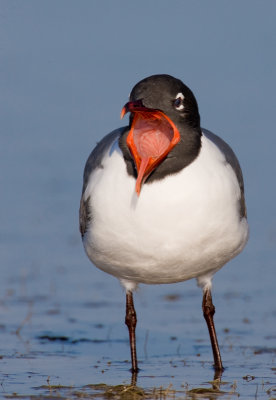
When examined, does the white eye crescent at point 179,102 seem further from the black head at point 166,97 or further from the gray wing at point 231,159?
the gray wing at point 231,159

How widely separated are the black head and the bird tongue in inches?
3.6

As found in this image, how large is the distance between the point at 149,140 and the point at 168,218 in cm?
59

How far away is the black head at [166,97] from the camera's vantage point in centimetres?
722

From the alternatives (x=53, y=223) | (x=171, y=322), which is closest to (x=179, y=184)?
(x=171, y=322)

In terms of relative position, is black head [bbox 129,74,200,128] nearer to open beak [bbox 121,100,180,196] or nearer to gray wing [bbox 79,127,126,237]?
open beak [bbox 121,100,180,196]

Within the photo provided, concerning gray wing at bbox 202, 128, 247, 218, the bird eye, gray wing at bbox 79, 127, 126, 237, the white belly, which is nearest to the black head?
the bird eye

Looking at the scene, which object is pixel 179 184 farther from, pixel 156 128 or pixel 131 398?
pixel 131 398

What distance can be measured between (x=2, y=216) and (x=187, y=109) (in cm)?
856

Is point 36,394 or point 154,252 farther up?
point 154,252

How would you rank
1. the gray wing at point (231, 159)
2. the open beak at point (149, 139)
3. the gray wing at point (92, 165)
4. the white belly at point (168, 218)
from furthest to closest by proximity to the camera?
the gray wing at point (231, 159), the gray wing at point (92, 165), the white belly at point (168, 218), the open beak at point (149, 139)

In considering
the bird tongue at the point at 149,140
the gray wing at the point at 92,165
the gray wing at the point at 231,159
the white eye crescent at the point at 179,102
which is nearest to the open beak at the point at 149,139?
the bird tongue at the point at 149,140

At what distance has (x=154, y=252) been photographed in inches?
292

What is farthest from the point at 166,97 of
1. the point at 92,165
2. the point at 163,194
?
the point at 92,165

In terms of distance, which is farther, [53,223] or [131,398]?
[53,223]
